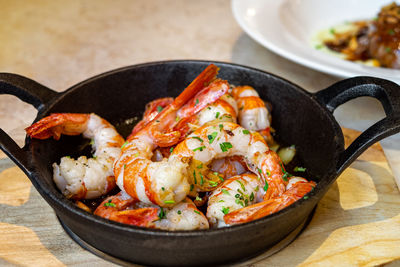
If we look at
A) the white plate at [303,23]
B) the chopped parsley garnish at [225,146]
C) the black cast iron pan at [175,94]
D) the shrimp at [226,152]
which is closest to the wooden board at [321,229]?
the black cast iron pan at [175,94]

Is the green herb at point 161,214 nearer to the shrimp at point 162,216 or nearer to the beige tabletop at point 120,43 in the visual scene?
the shrimp at point 162,216

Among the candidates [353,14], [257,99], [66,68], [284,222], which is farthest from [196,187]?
[353,14]

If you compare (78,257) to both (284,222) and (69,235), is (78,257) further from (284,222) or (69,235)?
(284,222)

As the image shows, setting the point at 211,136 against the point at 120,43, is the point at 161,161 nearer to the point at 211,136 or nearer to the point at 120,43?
the point at 211,136

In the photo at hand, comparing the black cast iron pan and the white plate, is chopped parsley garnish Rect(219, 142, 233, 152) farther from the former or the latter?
the white plate

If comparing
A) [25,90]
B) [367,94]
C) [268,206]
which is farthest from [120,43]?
[268,206]
